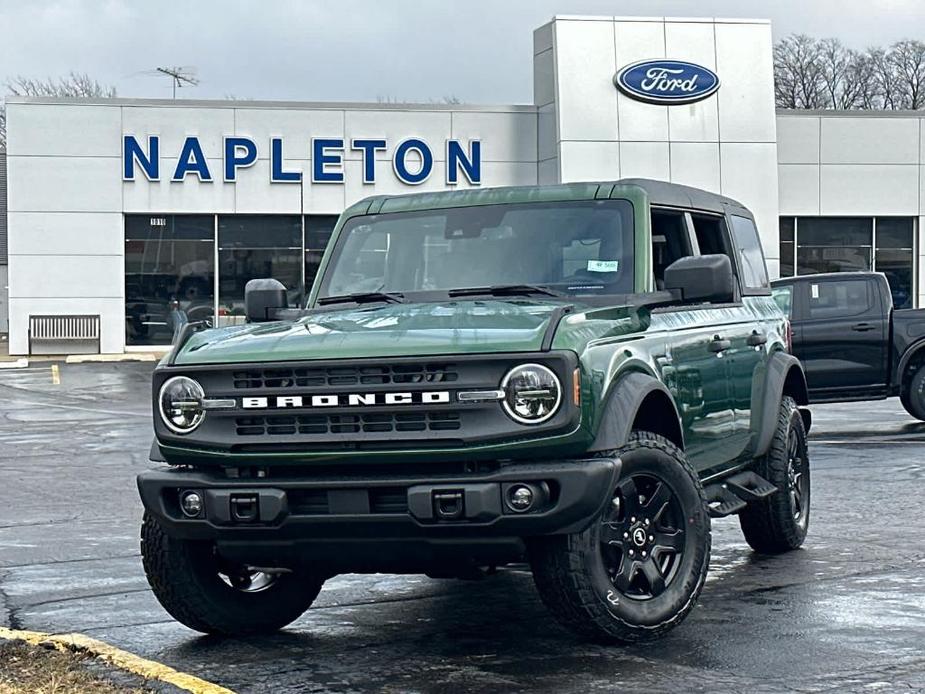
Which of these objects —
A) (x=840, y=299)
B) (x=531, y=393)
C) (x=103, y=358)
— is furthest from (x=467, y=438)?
(x=103, y=358)

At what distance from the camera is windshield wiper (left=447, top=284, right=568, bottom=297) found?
6.92m

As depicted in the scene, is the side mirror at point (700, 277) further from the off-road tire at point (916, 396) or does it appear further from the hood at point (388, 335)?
the off-road tire at point (916, 396)

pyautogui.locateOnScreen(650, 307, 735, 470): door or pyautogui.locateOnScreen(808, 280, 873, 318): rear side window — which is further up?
pyautogui.locateOnScreen(808, 280, 873, 318): rear side window

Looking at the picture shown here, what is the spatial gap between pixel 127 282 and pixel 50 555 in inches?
1099

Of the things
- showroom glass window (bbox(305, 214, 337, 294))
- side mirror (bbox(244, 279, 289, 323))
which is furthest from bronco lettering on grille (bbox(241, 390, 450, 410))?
showroom glass window (bbox(305, 214, 337, 294))

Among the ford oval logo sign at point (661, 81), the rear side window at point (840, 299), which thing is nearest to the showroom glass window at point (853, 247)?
the ford oval logo sign at point (661, 81)

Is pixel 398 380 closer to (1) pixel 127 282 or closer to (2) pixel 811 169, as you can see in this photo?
(1) pixel 127 282

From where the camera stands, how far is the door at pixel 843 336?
1755 centimetres

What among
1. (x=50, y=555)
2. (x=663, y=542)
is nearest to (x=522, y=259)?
(x=663, y=542)

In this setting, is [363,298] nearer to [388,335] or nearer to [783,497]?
[388,335]

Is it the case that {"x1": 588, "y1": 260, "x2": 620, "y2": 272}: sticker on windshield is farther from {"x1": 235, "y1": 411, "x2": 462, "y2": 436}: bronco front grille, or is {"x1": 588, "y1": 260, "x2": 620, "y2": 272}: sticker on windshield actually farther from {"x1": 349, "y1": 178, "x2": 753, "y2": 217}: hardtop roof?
{"x1": 235, "y1": 411, "x2": 462, "y2": 436}: bronco front grille

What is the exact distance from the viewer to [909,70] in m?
81.3

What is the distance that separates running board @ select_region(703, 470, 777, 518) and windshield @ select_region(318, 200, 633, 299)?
1.24 m

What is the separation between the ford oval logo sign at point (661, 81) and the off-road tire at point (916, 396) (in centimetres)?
1849
